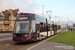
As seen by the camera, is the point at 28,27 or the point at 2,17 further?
A: the point at 2,17

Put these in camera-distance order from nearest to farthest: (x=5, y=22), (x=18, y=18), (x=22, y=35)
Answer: (x=22, y=35), (x=18, y=18), (x=5, y=22)

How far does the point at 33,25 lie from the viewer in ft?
44.0

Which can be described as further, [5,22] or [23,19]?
[5,22]

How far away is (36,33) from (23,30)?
1.78m

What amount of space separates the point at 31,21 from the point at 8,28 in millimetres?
62823

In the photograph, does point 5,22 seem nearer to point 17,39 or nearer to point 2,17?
point 2,17

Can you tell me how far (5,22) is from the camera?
7362 centimetres

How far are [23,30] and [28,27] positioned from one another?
1.94ft

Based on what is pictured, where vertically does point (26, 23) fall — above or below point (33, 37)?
above

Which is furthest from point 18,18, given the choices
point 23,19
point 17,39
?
point 17,39

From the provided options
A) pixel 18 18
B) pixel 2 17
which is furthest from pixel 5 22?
pixel 18 18

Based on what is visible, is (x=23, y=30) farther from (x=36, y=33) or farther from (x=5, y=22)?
(x=5, y=22)

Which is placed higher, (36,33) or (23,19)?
(23,19)

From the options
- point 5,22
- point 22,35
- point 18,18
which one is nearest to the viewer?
point 22,35
